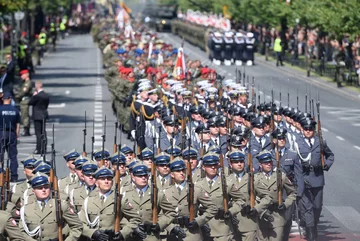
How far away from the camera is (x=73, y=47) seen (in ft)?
314

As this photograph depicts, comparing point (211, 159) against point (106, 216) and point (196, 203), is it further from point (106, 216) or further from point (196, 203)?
point (106, 216)

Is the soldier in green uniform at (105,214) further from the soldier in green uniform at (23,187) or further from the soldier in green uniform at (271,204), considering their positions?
the soldier in green uniform at (271,204)

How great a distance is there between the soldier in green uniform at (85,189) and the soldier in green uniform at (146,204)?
0.60 m

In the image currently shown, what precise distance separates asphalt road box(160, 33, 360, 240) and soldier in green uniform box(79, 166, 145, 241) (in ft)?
18.5

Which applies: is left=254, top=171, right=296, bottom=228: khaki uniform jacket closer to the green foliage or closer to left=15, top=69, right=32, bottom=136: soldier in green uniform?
left=15, top=69, right=32, bottom=136: soldier in green uniform

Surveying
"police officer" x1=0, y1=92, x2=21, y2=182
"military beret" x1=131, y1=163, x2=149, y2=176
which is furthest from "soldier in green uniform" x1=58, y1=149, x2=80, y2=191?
"police officer" x1=0, y1=92, x2=21, y2=182

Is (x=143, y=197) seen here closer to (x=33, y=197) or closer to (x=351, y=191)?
(x=33, y=197)

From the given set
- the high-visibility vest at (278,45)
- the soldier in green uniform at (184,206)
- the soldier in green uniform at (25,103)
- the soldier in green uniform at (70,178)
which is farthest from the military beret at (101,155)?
the high-visibility vest at (278,45)

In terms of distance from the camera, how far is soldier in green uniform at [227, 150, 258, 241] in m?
16.0

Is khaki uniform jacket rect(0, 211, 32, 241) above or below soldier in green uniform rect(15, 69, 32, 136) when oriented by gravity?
above

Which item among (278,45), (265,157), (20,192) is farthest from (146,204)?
(278,45)

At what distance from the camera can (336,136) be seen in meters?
34.5

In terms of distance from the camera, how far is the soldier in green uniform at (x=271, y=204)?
16.6m

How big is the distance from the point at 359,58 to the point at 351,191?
27598mm
